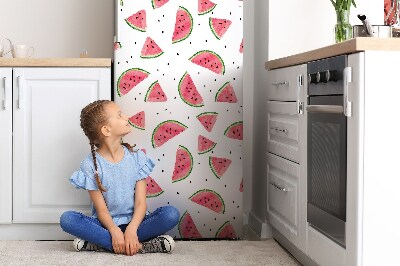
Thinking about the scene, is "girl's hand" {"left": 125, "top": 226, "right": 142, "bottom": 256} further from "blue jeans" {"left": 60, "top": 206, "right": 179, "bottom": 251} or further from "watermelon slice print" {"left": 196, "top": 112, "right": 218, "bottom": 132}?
"watermelon slice print" {"left": 196, "top": 112, "right": 218, "bottom": 132}

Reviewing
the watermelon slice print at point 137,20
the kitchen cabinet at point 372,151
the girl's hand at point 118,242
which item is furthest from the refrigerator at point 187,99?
the kitchen cabinet at point 372,151

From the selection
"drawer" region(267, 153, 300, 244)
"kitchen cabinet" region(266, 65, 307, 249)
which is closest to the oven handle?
"kitchen cabinet" region(266, 65, 307, 249)

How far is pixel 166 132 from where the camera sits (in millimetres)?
3807

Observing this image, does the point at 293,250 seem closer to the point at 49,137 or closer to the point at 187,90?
the point at 187,90

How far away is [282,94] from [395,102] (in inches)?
42.5

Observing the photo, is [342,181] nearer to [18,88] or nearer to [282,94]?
[282,94]

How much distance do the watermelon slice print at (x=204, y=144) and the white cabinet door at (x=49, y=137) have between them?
517 mm

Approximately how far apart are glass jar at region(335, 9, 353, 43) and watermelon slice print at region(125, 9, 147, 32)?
3.20 ft

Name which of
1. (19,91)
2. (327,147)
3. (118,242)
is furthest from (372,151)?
(19,91)

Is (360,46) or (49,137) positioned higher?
(360,46)

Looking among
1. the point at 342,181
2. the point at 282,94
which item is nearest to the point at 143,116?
the point at 282,94

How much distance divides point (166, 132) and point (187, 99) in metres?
0.20

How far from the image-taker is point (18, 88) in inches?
147

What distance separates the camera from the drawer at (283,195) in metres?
3.22
